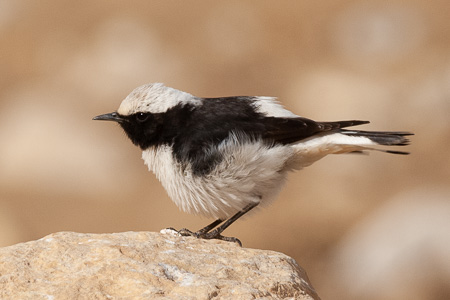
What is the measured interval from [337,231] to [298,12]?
14.6 ft

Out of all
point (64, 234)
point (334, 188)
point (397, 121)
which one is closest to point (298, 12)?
point (397, 121)

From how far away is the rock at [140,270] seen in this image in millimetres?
3602

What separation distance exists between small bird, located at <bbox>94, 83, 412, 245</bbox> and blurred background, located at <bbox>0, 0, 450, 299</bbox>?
394cm

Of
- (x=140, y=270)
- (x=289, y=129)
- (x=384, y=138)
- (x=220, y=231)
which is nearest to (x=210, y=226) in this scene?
(x=220, y=231)

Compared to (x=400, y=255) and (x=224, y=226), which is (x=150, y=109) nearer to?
(x=224, y=226)

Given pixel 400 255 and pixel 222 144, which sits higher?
pixel 222 144

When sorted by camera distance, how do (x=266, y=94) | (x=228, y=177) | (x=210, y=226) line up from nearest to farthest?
(x=228, y=177), (x=210, y=226), (x=266, y=94)

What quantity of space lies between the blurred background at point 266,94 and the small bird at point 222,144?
12.9 ft

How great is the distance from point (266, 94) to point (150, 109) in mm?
6454

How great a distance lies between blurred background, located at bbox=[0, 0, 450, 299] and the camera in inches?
377

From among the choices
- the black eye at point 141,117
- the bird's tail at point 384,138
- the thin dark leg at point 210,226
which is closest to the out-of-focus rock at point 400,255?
the bird's tail at point 384,138

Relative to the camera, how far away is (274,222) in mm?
10281

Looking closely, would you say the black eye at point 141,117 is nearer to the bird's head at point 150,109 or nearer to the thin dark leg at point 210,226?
the bird's head at point 150,109

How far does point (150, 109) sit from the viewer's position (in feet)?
17.7
